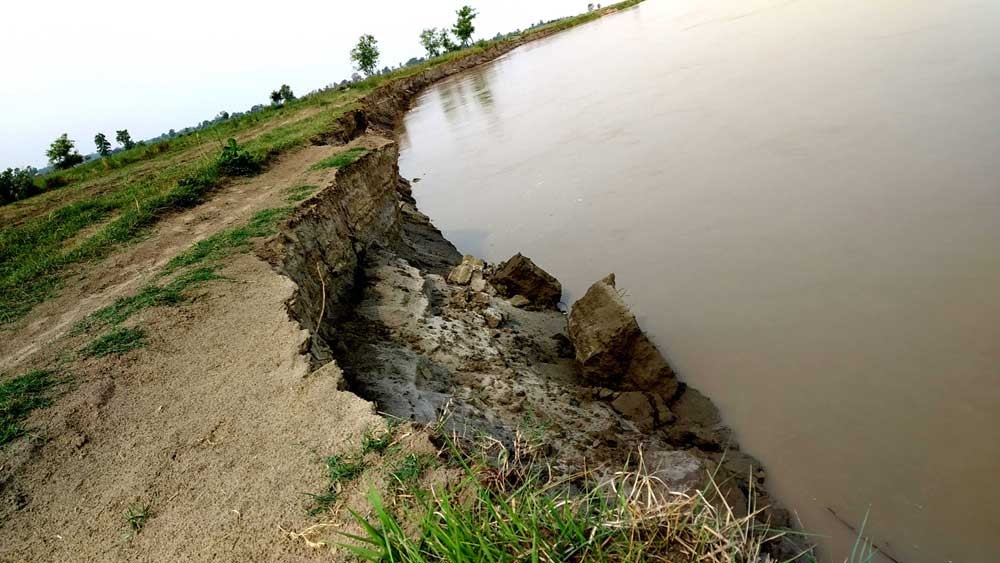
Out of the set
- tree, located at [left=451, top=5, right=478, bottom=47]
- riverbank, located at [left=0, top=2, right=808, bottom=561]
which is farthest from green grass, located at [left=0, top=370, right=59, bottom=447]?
tree, located at [left=451, top=5, right=478, bottom=47]

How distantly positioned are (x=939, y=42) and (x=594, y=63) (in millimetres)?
17835

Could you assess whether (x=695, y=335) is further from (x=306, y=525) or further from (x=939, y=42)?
(x=939, y=42)

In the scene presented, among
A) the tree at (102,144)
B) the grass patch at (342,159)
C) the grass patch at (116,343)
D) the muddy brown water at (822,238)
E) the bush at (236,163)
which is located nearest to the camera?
the muddy brown water at (822,238)

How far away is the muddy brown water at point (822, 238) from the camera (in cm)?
441

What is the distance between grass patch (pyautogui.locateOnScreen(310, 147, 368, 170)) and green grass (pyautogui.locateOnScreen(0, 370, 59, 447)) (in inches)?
235

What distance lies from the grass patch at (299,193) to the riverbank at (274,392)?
0.16 ft

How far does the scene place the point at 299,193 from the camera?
8453mm

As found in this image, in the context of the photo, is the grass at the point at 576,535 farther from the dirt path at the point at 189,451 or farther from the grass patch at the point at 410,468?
the dirt path at the point at 189,451

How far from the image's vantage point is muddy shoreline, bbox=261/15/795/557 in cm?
455

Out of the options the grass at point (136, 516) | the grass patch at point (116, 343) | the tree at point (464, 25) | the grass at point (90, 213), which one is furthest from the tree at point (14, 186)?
the tree at point (464, 25)

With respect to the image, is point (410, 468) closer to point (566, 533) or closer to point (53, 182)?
point (566, 533)

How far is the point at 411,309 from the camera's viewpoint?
22.4 feet

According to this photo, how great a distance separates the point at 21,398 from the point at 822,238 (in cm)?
887

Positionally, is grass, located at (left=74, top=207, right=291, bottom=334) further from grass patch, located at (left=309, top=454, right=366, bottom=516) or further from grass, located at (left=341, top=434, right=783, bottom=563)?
grass, located at (left=341, top=434, right=783, bottom=563)
